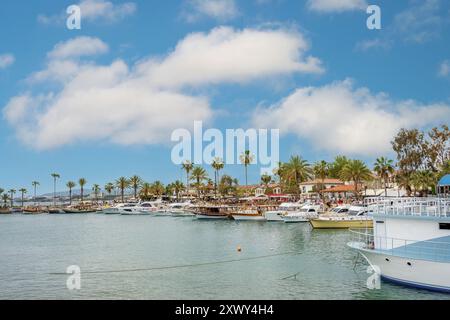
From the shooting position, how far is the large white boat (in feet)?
78.6

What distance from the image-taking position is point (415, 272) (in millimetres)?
24500

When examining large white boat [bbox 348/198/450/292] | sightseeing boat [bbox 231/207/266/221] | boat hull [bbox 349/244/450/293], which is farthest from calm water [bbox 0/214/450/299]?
sightseeing boat [bbox 231/207/266/221]

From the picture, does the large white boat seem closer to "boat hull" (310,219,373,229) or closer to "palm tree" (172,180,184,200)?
"boat hull" (310,219,373,229)

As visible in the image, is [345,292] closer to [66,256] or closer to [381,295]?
[381,295]

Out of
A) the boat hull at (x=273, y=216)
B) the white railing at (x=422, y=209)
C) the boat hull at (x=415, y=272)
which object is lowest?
the boat hull at (x=273, y=216)

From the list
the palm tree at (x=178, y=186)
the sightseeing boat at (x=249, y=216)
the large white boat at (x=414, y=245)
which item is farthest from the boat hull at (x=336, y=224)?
the palm tree at (x=178, y=186)

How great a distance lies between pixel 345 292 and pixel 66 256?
28.7 meters

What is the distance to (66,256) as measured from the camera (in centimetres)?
4394

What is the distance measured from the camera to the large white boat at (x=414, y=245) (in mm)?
23953

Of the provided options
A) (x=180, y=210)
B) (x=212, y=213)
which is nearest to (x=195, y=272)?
(x=212, y=213)

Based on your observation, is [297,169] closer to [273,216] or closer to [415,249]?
[273,216]

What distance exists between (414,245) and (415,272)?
5.10 ft

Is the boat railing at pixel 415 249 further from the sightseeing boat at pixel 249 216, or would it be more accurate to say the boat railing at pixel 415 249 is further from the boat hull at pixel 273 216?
the sightseeing boat at pixel 249 216
